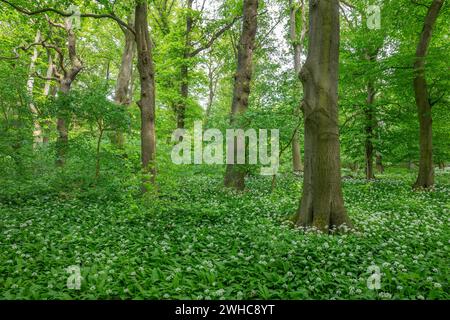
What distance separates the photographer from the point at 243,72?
11.7 meters

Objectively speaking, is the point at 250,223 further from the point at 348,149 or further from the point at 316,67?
the point at 348,149

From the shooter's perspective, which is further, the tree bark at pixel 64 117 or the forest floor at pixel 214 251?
the tree bark at pixel 64 117

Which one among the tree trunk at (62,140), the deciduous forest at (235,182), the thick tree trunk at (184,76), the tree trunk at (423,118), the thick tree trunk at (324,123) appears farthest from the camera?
the thick tree trunk at (184,76)

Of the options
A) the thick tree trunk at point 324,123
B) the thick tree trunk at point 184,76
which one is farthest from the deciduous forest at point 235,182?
the thick tree trunk at point 184,76

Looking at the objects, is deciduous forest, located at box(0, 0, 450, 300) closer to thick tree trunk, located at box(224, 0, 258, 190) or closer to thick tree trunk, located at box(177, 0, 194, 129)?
thick tree trunk, located at box(224, 0, 258, 190)

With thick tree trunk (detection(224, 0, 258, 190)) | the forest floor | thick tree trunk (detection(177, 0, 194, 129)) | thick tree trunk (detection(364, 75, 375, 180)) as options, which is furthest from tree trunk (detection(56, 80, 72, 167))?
thick tree trunk (detection(364, 75, 375, 180))

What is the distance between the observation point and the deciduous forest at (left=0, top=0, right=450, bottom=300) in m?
4.23

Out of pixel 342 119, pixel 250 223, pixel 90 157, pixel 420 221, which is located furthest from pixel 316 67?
pixel 342 119

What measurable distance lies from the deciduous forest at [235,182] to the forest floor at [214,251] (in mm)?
31

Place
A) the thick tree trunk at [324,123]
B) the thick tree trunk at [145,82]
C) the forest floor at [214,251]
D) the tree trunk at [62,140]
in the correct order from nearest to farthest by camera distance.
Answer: the forest floor at [214,251], the thick tree trunk at [324,123], the thick tree trunk at [145,82], the tree trunk at [62,140]

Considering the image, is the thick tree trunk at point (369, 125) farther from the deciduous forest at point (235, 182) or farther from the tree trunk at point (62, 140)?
the tree trunk at point (62, 140)

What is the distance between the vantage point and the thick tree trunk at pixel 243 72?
11387 mm

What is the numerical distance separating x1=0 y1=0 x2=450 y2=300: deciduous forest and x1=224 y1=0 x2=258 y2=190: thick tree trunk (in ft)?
0.18
